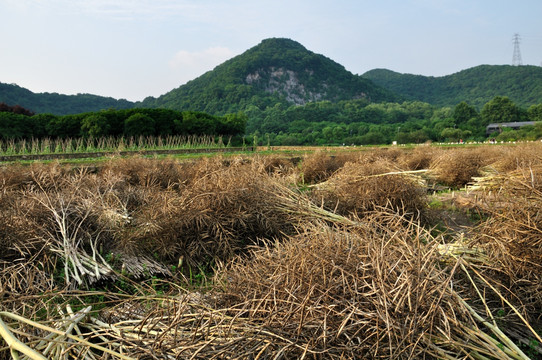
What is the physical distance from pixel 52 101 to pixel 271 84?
71109 mm

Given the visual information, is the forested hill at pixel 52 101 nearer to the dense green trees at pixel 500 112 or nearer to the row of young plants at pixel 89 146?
the row of young plants at pixel 89 146

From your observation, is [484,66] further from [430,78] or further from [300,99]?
[300,99]

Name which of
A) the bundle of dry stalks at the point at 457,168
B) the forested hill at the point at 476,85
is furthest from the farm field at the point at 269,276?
the forested hill at the point at 476,85

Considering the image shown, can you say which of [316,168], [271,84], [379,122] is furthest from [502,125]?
[271,84]

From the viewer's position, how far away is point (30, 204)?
4.45 meters

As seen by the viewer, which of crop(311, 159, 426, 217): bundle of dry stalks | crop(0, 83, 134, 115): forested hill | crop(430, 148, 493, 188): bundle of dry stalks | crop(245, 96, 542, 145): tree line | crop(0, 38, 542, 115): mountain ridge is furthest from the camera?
crop(0, 38, 542, 115): mountain ridge

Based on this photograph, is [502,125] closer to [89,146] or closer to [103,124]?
[103,124]

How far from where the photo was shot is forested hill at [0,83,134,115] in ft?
193

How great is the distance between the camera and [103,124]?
91.7 feet

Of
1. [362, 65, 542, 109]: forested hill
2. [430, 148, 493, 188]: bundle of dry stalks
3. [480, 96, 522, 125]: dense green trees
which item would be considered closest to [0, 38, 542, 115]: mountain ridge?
[362, 65, 542, 109]: forested hill

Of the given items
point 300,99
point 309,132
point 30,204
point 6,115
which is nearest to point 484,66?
point 300,99

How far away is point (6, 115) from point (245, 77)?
290 ft

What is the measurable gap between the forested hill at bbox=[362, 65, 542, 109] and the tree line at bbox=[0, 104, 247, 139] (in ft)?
302

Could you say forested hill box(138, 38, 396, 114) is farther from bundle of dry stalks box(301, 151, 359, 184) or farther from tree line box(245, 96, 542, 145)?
bundle of dry stalks box(301, 151, 359, 184)
